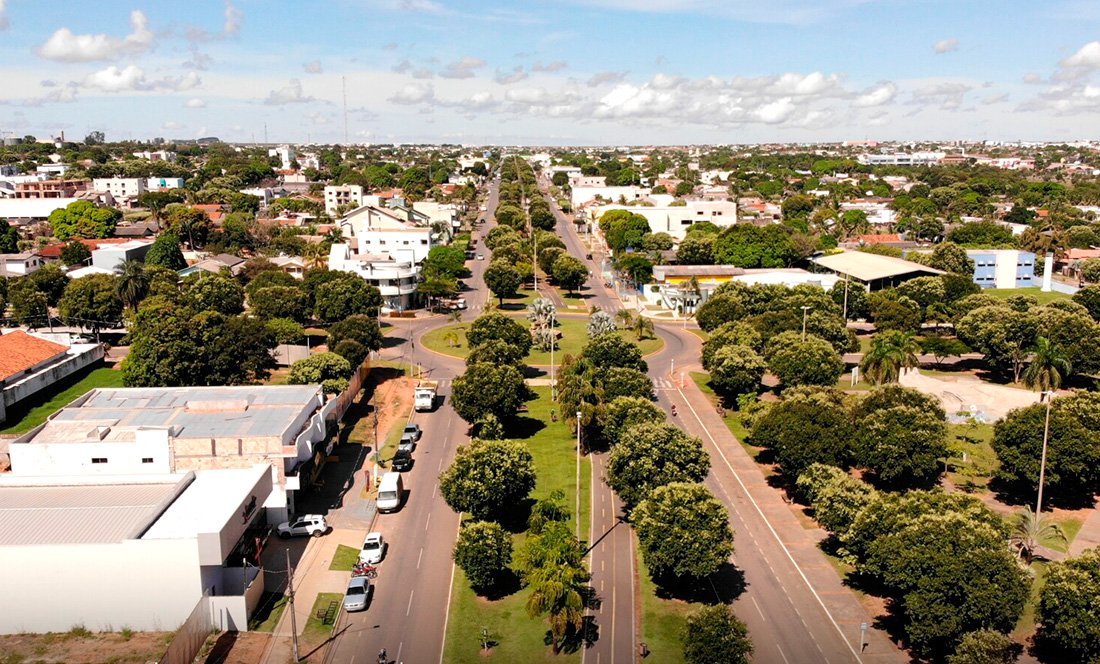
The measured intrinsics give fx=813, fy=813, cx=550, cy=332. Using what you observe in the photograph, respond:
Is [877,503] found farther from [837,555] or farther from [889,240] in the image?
[889,240]

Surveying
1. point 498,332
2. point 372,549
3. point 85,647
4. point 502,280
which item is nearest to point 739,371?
point 498,332

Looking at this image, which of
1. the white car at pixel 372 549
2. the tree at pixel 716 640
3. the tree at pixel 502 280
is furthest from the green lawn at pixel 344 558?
the tree at pixel 502 280

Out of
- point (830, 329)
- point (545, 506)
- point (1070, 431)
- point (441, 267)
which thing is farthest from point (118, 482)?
point (441, 267)

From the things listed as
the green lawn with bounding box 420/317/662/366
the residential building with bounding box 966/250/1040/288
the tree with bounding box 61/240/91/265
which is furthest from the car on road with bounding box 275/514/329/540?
the residential building with bounding box 966/250/1040/288

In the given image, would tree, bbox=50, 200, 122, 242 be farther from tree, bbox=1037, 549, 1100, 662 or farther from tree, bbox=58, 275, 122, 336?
tree, bbox=1037, 549, 1100, 662

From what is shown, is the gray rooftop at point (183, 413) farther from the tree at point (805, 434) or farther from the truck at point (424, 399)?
the tree at point (805, 434)

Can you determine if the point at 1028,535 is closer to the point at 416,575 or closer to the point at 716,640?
the point at 716,640
